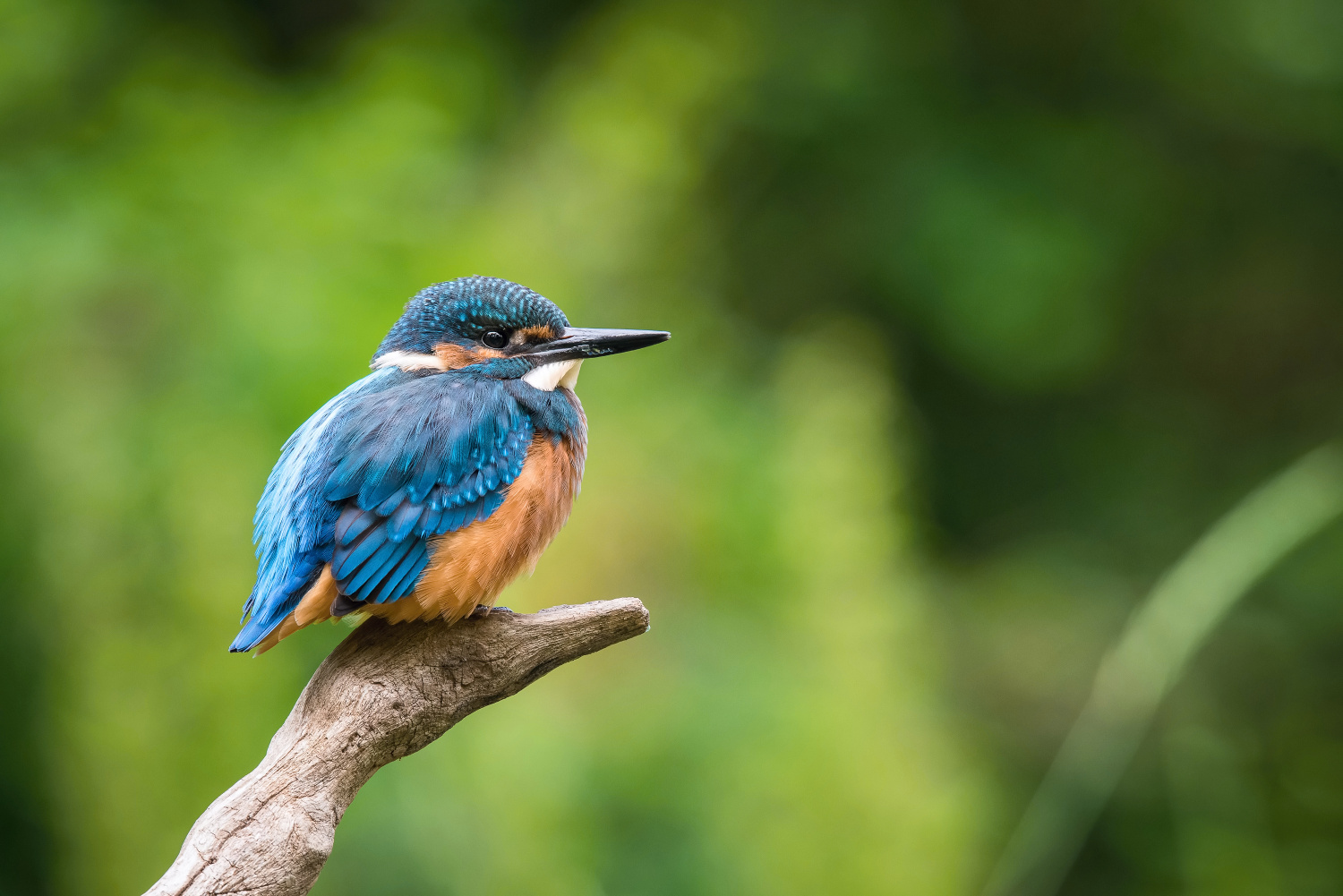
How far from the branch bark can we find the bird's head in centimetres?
37

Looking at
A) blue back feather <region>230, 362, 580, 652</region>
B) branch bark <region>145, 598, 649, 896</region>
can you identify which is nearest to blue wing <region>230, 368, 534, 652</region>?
blue back feather <region>230, 362, 580, 652</region>

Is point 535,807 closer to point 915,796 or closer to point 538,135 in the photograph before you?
point 915,796

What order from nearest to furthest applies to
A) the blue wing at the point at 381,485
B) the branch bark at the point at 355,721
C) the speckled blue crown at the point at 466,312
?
the branch bark at the point at 355,721, the blue wing at the point at 381,485, the speckled blue crown at the point at 466,312

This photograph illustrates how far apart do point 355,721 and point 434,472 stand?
0.33 m

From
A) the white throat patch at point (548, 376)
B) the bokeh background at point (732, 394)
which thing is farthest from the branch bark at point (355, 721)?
the bokeh background at point (732, 394)

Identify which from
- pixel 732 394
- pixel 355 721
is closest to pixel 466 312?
pixel 355 721

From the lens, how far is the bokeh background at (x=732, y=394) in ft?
8.39

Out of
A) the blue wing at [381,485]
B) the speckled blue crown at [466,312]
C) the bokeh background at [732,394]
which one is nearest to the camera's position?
the blue wing at [381,485]

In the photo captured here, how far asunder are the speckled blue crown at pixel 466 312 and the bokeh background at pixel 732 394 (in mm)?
986

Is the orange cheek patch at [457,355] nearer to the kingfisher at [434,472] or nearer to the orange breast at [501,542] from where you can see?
the kingfisher at [434,472]

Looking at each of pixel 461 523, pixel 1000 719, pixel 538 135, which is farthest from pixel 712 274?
pixel 461 523

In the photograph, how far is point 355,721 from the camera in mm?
1372

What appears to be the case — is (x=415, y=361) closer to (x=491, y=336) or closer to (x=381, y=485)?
(x=491, y=336)

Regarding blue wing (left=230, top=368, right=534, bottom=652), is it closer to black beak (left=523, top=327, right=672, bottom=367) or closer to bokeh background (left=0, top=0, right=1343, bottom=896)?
black beak (left=523, top=327, right=672, bottom=367)
